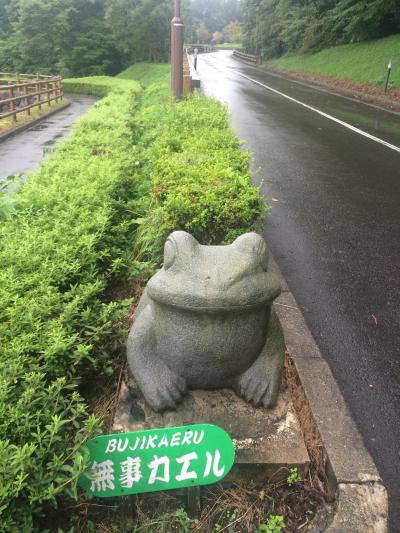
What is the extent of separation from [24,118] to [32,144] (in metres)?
4.98

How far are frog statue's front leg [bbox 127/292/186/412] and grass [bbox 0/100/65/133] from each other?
14.1m

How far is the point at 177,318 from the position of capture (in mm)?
2293

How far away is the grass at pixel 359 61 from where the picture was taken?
21723 mm

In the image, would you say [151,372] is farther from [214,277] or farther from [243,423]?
[214,277]

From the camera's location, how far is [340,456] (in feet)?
7.88

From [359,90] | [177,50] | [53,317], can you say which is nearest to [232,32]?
[359,90]

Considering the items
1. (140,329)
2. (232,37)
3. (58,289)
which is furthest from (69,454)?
(232,37)

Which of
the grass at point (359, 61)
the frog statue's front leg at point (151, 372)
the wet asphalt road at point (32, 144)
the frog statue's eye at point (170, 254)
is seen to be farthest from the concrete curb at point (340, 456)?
the grass at point (359, 61)

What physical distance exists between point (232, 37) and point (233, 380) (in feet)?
371

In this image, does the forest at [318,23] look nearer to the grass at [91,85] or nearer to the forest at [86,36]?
the forest at [86,36]

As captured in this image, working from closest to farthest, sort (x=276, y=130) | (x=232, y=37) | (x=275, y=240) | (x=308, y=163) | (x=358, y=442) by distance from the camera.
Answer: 1. (x=358, y=442)
2. (x=275, y=240)
3. (x=308, y=163)
4. (x=276, y=130)
5. (x=232, y=37)

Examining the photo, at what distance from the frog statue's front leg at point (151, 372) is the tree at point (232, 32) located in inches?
4262

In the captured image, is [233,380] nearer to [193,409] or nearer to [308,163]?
[193,409]

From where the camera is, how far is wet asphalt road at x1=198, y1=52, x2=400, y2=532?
3.17 metres
